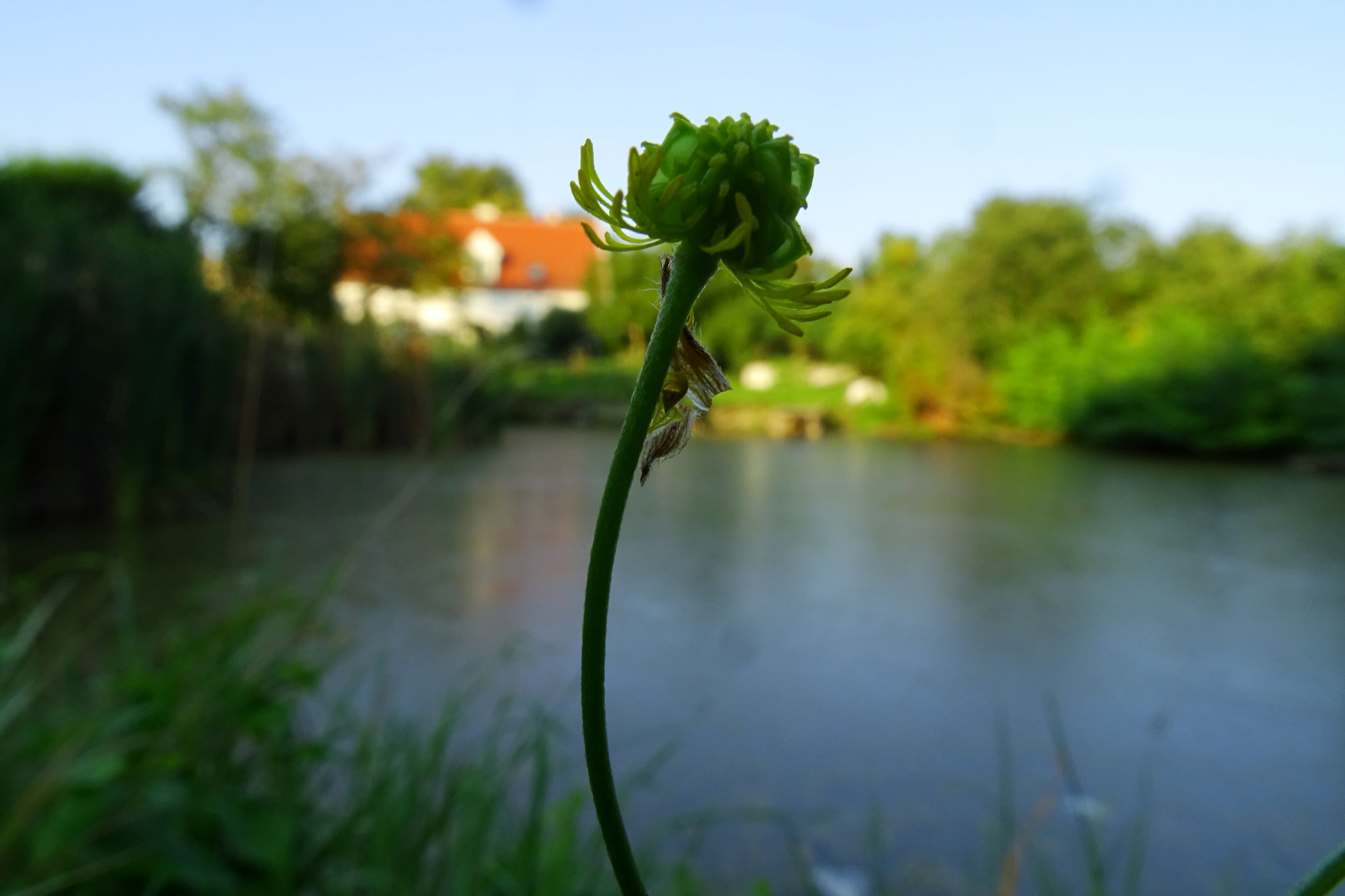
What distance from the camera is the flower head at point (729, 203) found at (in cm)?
15

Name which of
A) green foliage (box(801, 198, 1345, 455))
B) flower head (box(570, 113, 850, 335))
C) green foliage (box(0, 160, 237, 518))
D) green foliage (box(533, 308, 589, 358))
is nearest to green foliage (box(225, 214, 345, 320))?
green foliage (box(533, 308, 589, 358))

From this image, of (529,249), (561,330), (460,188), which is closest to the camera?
(561,330)

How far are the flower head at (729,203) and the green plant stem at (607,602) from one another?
0.02 m

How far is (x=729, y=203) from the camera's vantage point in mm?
152

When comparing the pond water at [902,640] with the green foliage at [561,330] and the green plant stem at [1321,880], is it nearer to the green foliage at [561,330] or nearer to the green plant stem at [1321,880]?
the green plant stem at [1321,880]

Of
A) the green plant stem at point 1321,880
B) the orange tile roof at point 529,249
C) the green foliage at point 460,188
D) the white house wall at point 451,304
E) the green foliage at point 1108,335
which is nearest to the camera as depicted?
the green plant stem at point 1321,880

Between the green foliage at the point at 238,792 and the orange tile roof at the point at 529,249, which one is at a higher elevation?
the orange tile roof at the point at 529,249

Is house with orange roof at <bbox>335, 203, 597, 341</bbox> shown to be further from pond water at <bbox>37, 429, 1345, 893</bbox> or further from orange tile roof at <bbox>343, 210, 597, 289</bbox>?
pond water at <bbox>37, 429, 1345, 893</bbox>

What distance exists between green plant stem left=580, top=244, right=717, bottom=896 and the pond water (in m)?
1.39

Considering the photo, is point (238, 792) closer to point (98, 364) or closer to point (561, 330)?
point (98, 364)

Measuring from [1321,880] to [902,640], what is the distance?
300 centimetres

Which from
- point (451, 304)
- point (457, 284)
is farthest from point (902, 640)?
point (451, 304)

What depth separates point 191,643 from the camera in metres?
1.44

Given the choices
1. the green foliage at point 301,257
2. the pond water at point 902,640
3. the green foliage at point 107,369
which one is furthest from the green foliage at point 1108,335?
the green foliage at point 301,257
